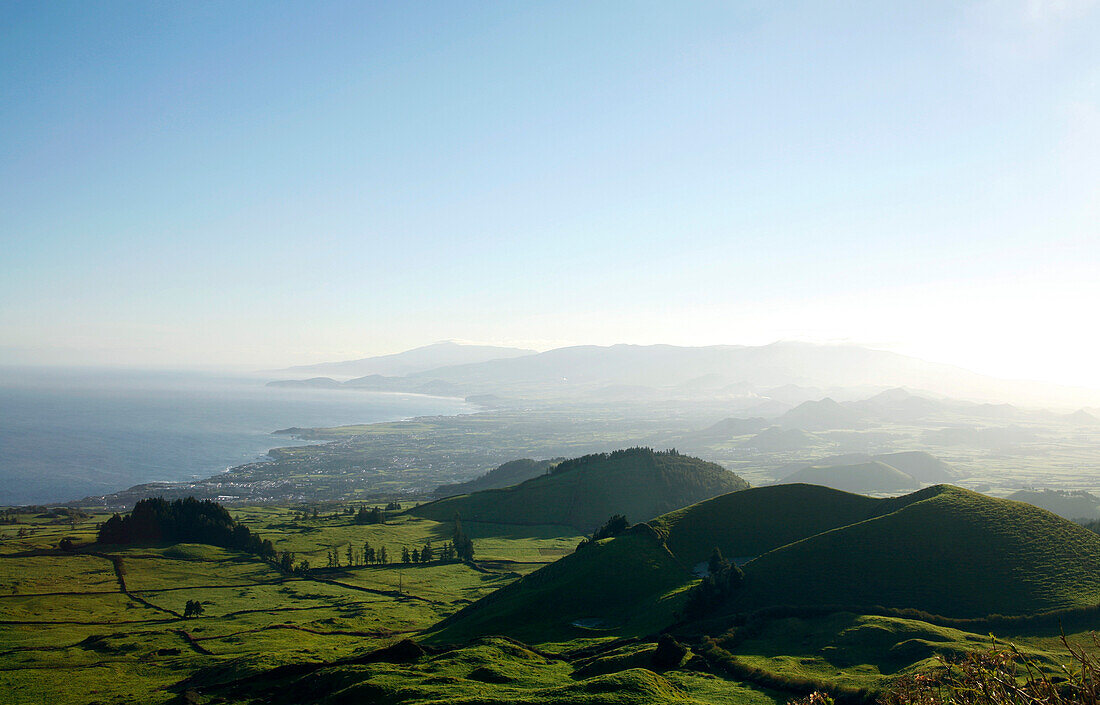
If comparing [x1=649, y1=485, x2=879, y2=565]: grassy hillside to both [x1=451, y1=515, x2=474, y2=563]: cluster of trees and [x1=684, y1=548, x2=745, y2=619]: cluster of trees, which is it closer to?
[x1=684, y1=548, x2=745, y2=619]: cluster of trees

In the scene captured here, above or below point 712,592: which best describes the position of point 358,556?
below

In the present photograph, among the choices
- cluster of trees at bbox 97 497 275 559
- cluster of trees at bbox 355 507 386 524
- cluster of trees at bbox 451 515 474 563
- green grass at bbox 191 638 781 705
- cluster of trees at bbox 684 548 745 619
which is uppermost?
green grass at bbox 191 638 781 705

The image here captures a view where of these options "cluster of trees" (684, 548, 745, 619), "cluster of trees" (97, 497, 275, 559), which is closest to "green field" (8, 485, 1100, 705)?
"cluster of trees" (684, 548, 745, 619)

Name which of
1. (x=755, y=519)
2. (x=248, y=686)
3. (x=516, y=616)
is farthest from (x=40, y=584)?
(x=755, y=519)

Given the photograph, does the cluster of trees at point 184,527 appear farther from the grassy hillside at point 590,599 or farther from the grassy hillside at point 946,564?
the grassy hillside at point 946,564

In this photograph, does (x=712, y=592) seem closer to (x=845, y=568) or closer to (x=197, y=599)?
(x=845, y=568)

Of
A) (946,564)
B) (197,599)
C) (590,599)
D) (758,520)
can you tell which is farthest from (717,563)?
(197,599)
